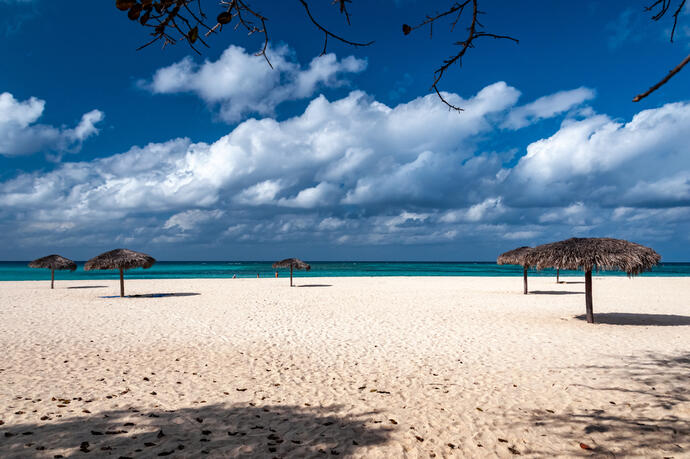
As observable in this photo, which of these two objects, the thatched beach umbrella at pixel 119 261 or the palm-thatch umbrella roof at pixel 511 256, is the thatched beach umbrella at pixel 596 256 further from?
the thatched beach umbrella at pixel 119 261

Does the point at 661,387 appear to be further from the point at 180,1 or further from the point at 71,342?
the point at 71,342

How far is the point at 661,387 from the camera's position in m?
5.78

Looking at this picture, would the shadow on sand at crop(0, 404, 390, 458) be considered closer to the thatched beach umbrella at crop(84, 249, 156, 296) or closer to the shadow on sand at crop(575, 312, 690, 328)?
the shadow on sand at crop(575, 312, 690, 328)


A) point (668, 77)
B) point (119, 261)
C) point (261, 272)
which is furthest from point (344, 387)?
point (261, 272)

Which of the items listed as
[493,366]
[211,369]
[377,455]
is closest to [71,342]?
[211,369]

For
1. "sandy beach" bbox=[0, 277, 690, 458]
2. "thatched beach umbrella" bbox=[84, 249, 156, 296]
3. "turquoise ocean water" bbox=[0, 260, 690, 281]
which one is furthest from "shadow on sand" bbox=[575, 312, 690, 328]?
"turquoise ocean water" bbox=[0, 260, 690, 281]

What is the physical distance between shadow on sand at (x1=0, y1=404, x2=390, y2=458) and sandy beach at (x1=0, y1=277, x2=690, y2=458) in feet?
0.07

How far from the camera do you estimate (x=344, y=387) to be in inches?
231

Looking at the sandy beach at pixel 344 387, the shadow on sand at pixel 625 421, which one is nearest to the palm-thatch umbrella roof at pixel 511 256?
the sandy beach at pixel 344 387

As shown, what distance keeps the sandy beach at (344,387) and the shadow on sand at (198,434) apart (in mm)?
21

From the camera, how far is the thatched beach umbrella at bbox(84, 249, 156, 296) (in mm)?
18719

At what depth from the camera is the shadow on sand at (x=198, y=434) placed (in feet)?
12.5

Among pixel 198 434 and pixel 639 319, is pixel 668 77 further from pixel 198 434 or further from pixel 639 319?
pixel 639 319

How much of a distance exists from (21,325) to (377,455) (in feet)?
38.7
